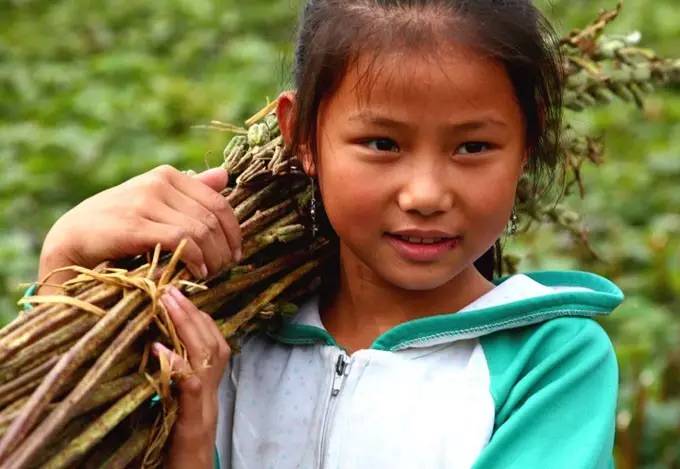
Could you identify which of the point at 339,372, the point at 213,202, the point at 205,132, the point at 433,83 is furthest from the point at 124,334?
the point at 205,132

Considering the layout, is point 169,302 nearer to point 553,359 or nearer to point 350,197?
point 350,197

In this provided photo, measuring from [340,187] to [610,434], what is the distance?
50 cm

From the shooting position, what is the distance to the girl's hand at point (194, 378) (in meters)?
1.72

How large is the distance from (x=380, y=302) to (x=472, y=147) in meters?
0.33

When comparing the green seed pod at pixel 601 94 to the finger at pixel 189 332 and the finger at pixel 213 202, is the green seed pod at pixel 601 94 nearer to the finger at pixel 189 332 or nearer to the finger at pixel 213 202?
the finger at pixel 213 202

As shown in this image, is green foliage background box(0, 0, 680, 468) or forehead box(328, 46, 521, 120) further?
green foliage background box(0, 0, 680, 468)

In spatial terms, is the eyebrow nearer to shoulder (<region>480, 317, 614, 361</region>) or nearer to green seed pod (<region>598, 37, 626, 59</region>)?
shoulder (<region>480, 317, 614, 361</region>)

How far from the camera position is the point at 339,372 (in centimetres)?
194

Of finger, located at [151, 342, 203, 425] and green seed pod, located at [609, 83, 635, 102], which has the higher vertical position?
green seed pod, located at [609, 83, 635, 102]

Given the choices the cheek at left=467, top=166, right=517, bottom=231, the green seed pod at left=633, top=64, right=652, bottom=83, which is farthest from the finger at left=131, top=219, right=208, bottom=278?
the green seed pod at left=633, top=64, right=652, bottom=83

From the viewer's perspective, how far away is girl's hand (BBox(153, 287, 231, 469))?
1.72 metres

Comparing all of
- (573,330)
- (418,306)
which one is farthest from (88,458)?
(573,330)

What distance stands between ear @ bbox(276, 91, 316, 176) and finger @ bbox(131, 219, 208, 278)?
0.23m

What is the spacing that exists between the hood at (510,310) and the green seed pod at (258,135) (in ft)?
1.07
